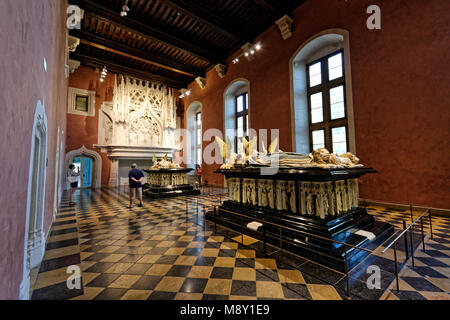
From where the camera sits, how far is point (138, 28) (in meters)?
7.89

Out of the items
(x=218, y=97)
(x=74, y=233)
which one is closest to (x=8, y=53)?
(x=74, y=233)

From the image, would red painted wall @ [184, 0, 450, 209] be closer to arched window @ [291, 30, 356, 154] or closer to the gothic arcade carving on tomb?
arched window @ [291, 30, 356, 154]

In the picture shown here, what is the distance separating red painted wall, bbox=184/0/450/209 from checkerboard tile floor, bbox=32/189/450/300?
57.0 inches

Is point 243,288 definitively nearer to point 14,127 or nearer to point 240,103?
point 14,127

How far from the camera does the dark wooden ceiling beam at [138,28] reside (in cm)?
672

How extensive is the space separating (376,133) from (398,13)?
9.89 ft

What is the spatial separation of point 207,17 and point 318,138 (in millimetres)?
6588

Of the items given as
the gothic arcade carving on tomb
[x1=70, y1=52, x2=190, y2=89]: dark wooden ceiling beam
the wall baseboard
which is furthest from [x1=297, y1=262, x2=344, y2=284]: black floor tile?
[x1=70, y1=52, x2=190, y2=89]: dark wooden ceiling beam

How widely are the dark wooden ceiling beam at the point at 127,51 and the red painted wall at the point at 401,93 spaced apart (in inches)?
290

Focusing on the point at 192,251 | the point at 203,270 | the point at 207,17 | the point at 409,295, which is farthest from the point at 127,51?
the point at 409,295

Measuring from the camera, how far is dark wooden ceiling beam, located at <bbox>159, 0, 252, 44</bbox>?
6.84m

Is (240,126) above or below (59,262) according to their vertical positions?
above

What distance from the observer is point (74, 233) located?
3.29 meters

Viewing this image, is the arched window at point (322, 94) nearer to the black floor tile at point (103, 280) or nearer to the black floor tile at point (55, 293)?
the black floor tile at point (103, 280)
